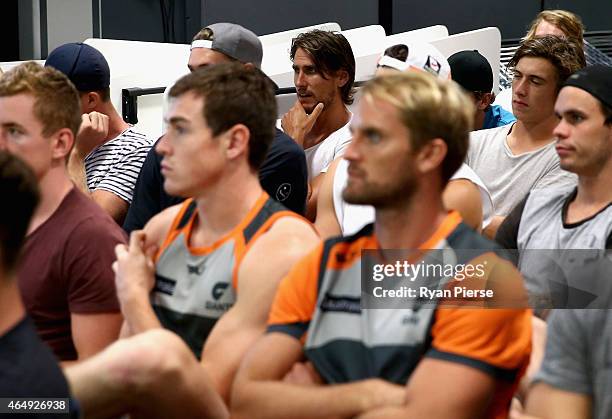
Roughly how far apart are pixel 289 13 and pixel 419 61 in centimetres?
481

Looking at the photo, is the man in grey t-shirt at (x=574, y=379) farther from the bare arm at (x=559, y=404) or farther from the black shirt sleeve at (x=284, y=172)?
the black shirt sleeve at (x=284, y=172)

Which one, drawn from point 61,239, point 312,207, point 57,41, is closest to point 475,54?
point 312,207

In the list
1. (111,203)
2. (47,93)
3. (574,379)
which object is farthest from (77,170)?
(574,379)

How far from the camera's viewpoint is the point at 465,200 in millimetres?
2980

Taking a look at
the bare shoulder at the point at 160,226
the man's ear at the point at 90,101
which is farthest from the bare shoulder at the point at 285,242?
the man's ear at the point at 90,101

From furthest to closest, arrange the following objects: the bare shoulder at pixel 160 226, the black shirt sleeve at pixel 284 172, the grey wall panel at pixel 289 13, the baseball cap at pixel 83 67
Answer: the grey wall panel at pixel 289 13 < the baseball cap at pixel 83 67 < the black shirt sleeve at pixel 284 172 < the bare shoulder at pixel 160 226

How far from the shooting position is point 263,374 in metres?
2.27

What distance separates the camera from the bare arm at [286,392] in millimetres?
2127

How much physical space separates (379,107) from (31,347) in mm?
866

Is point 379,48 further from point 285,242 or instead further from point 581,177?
point 285,242

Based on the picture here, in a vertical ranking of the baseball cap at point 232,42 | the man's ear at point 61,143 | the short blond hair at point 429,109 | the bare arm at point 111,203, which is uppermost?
the short blond hair at point 429,109

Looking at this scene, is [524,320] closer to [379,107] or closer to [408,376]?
[408,376]

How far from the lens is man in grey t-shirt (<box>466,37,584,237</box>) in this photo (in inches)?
149

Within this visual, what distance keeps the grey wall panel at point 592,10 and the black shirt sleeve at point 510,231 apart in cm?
539
